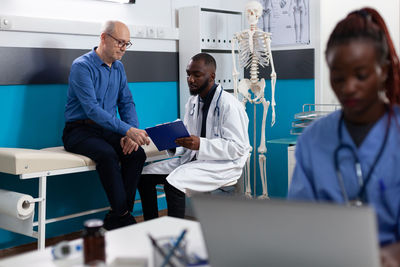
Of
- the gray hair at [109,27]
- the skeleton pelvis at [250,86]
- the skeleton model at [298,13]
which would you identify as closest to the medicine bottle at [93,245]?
the gray hair at [109,27]

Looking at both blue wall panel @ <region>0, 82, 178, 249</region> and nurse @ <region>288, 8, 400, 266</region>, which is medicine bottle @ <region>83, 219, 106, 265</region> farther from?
blue wall panel @ <region>0, 82, 178, 249</region>

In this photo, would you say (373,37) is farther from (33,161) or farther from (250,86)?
(250,86)

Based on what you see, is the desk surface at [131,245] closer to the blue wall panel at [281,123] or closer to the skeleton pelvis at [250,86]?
the skeleton pelvis at [250,86]

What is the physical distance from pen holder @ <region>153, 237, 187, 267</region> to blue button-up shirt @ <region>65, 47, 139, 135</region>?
1.95m

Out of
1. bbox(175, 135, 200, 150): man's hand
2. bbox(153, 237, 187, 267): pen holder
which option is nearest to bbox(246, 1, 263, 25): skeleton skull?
Result: bbox(175, 135, 200, 150): man's hand

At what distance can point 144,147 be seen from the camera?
3242 mm

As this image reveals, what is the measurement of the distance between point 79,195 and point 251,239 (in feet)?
8.83

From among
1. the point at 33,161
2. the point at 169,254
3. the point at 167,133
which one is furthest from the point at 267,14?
the point at 169,254

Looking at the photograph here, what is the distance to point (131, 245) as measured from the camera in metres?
1.22

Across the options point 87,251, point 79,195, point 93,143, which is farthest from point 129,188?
point 87,251

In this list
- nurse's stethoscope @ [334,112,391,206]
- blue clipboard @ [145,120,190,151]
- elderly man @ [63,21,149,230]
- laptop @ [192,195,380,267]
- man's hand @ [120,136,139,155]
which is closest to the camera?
laptop @ [192,195,380,267]

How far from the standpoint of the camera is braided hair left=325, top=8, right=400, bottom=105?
1094mm

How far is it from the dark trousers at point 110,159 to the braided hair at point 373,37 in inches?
75.4

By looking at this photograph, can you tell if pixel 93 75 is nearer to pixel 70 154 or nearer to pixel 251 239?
pixel 70 154
